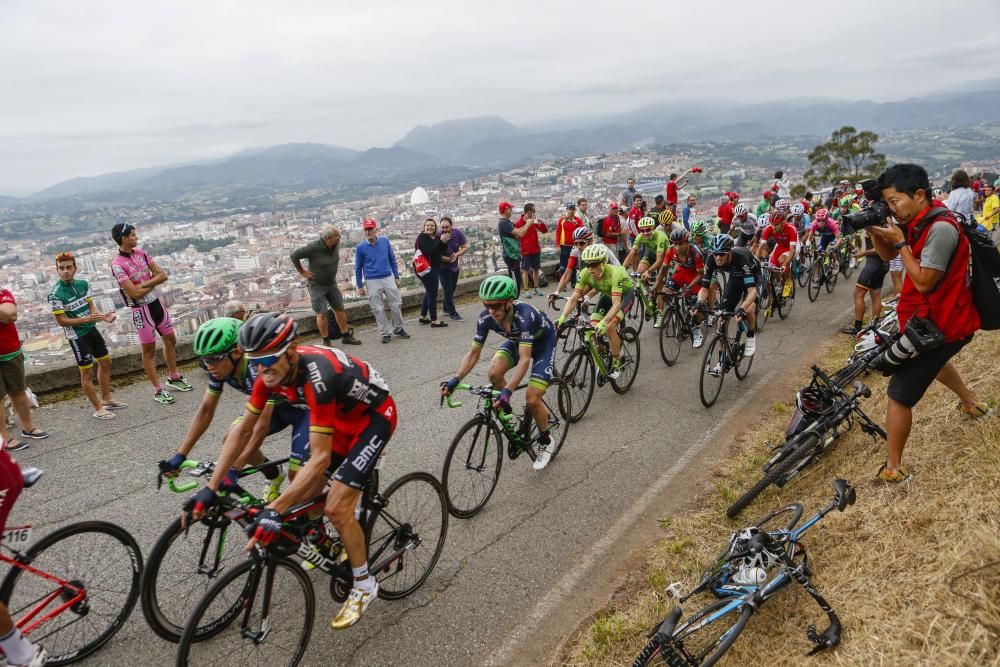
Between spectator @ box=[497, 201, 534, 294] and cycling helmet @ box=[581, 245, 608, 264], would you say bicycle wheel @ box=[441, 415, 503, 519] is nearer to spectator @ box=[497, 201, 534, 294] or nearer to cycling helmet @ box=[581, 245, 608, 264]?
cycling helmet @ box=[581, 245, 608, 264]

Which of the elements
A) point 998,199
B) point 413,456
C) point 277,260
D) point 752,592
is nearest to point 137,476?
point 413,456

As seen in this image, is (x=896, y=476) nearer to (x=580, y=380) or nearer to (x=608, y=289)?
(x=580, y=380)

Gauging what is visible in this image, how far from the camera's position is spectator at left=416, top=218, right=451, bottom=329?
10883mm

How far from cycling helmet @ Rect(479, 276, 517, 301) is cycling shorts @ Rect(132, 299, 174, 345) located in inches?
205

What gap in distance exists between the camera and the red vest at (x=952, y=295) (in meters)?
3.52

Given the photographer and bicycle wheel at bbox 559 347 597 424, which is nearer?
the photographer

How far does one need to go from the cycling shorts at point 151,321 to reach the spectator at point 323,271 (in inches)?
87.0

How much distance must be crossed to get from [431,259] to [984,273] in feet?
28.8

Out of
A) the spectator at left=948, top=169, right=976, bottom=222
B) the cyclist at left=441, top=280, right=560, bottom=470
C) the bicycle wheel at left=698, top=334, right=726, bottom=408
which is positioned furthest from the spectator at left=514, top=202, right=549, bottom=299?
the spectator at left=948, top=169, right=976, bottom=222

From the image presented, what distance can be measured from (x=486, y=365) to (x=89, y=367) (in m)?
5.37

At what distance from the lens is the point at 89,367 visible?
670cm

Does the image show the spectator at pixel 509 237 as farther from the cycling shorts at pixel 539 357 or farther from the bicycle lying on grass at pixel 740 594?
the bicycle lying on grass at pixel 740 594

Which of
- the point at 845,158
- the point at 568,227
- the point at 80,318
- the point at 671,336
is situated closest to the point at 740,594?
the point at 671,336

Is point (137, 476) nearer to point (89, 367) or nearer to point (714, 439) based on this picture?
point (89, 367)
